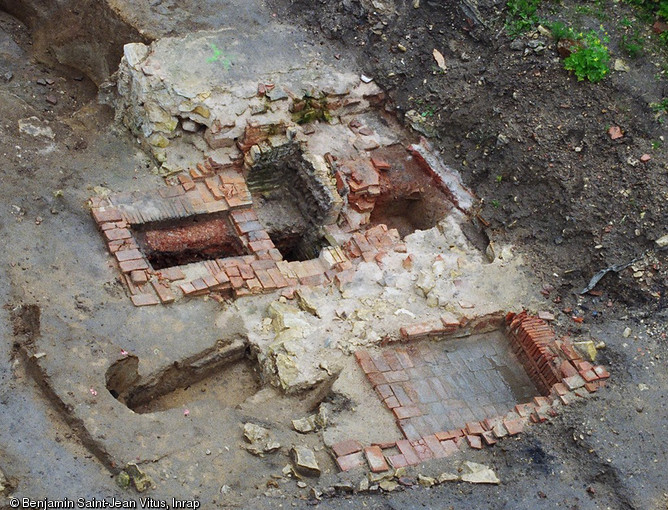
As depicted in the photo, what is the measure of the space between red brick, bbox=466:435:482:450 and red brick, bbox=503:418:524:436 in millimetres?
248

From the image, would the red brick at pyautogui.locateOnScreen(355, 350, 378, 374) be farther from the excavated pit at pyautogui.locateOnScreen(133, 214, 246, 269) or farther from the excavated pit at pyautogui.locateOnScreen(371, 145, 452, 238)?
the excavated pit at pyautogui.locateOnScreen(371, 145, 452, 238)

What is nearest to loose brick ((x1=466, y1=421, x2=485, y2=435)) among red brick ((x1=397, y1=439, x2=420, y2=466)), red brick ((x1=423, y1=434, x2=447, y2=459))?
red brick ((x1=423, y1=434, x2=447, y2=459))

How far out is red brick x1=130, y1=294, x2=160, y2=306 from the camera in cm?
684

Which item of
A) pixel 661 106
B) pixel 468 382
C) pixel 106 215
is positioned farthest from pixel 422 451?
pixel 661 106

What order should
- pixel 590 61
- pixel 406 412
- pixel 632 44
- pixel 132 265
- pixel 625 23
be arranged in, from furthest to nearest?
pixel 625 23 < pixel 632 44 < pixel 590 61 < pixel 132 265 < pixel 406 412

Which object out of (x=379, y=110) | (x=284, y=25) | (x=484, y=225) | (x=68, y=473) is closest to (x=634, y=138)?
(x=484, y=225)

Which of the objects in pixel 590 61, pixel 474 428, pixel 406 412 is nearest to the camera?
pixel 474 428

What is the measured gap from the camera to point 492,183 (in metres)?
8.21

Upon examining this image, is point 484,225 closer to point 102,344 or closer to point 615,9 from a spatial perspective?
point 615,9

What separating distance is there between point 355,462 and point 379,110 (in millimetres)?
4217

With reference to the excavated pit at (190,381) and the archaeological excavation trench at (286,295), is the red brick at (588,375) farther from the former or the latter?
the excavated pit at (190,381)

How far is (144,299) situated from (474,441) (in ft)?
9.38

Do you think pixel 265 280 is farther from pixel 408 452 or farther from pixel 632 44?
pixel 632 44

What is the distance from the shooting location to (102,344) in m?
6.47
